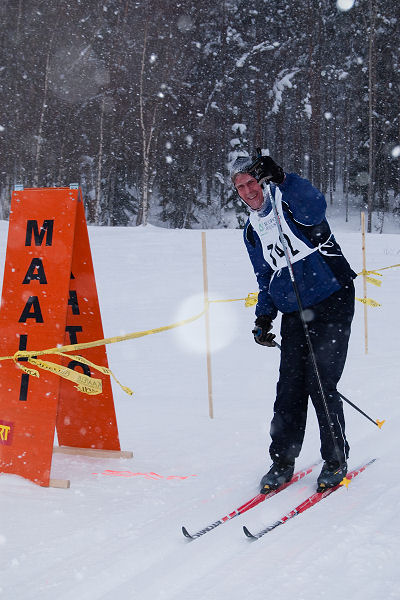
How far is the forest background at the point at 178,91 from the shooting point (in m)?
21.7

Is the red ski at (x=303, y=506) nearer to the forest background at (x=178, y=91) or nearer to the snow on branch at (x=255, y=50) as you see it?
the forest background at (x=178, y=91)

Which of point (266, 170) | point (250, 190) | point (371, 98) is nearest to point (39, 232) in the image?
point (250, 190)

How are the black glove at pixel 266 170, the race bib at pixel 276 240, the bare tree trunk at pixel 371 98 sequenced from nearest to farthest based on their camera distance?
the black glove at pixel 266 170, the race bib at pixel 276 240, the bare tree trunk at pixel 371 98

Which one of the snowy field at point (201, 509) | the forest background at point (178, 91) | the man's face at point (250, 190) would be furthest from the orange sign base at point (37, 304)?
the forest background at point (178, 91)

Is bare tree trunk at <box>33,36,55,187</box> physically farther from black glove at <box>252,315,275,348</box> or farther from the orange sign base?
black glove at <box>252,315,275,348</box>

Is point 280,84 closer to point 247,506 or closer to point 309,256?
point 309,256

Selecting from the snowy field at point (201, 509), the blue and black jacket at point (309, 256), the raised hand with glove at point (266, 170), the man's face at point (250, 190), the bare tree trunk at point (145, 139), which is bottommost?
the snowy field at point (201, 509)

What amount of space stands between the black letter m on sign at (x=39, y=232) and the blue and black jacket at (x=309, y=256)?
134cm

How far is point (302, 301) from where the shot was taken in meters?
3.32

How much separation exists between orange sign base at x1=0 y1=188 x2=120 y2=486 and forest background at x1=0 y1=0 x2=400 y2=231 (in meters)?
16.7

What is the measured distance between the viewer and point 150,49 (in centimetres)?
2209

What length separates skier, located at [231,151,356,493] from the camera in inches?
126

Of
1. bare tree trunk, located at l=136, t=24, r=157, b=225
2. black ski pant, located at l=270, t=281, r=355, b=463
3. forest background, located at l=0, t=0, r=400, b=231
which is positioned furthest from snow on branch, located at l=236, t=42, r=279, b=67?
black ski pant, located at l=270, t=281, r=355, b=463

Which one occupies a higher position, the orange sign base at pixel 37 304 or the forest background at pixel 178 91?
the forest background at pixel 178 91
